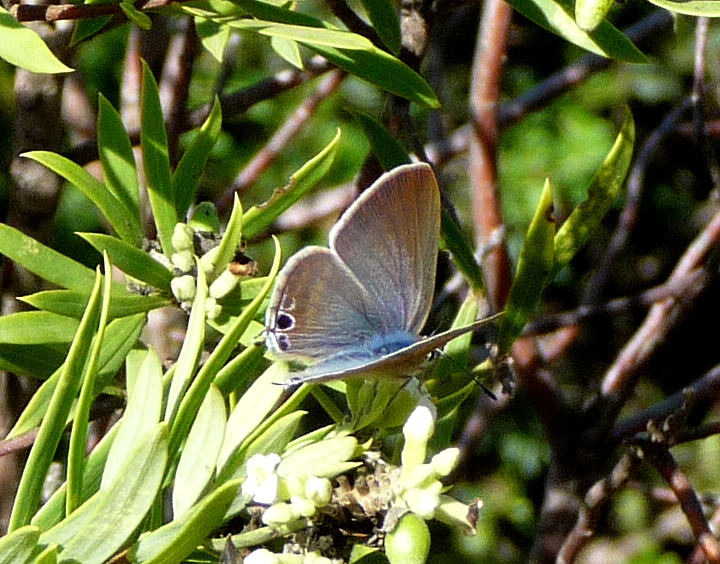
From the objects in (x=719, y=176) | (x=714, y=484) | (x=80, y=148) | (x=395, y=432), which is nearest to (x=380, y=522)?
(x=395, y=432)

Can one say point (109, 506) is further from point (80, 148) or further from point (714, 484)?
point (714, 484)

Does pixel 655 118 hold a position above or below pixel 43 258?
below

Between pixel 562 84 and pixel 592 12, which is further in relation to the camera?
pixel 562 84

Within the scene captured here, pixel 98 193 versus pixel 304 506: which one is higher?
pixel 98 193

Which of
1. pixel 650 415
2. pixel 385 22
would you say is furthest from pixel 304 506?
pixel 650 415

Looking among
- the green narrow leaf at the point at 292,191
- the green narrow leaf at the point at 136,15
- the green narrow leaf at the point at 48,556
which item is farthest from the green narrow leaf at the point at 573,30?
the green narrow leaf at the point at 48,556

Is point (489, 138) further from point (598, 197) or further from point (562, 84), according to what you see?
point (598, 197)

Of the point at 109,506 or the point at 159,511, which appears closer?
the point at 109,506
